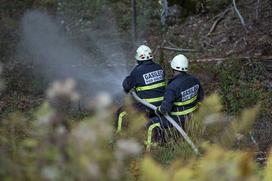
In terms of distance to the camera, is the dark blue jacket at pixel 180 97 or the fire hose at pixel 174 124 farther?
the dark blue jacket at pixel 180 97

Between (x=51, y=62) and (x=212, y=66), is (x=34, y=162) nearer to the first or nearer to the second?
(x=212, y=66)

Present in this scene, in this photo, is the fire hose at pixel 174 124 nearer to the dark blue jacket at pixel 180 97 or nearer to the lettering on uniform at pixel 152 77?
the dark blue jacket at pixel 180 97

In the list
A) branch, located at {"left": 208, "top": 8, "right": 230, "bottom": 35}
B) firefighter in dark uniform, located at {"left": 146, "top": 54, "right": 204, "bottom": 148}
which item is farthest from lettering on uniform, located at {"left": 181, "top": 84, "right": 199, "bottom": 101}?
branch, located at {"left": 208, "top": 8, "right": 230, "bottom": 35}

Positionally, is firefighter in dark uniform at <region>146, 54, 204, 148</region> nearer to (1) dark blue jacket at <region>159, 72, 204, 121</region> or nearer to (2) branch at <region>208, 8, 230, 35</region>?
(1) dark blue jacket at <region>159, 72, 204, 121</region>

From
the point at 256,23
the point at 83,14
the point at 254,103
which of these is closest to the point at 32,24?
the point at 83,14

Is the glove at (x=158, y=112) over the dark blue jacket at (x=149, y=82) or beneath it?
beneath

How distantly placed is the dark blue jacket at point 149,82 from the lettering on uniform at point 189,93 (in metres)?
0.74

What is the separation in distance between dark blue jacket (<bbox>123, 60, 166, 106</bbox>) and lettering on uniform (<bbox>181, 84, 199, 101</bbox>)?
2.41 ft

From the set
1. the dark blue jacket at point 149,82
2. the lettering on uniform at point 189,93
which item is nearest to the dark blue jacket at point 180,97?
the lettering on uniform at point 189,93

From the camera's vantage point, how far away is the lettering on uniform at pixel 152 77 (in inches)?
307

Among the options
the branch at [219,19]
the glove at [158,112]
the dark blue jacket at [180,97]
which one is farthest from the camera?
the branch at [219,19]

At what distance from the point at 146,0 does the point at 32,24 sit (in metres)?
3.95

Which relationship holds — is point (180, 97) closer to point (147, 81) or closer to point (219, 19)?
point (147, 81)

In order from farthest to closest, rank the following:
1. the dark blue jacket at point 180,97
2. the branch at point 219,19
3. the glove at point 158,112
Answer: the branch at point 219,19, the glove at point 158,112, the dark blue jacket at point 180,97
